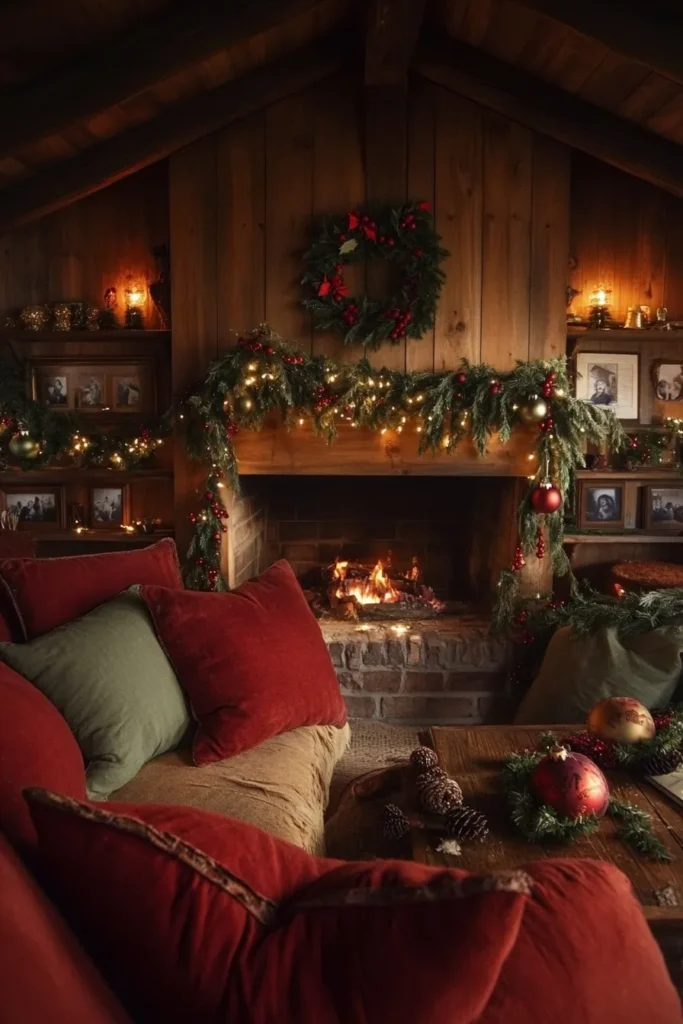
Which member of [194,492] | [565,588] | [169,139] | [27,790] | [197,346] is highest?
[169,139]

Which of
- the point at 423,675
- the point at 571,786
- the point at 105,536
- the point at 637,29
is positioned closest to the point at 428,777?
the point at 571,786

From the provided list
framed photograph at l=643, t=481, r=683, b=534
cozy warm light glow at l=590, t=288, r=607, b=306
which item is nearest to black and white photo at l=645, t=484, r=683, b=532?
framed photograph at l=643, t=481, r=683, b=534

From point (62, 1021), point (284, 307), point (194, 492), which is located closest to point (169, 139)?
point (284, 307)

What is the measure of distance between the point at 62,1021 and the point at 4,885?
0.14 m

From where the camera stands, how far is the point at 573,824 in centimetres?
158

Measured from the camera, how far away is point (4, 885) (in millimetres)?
728

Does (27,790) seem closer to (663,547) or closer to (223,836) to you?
(223,836)

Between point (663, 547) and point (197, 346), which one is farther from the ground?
point (197, 346)

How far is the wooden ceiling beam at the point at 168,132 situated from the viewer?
3217 mm

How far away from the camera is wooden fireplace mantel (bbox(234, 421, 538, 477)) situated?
339cm

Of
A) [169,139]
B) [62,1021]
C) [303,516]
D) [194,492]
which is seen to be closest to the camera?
[62,1021]

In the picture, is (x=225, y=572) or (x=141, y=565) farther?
(x=225, y=572)

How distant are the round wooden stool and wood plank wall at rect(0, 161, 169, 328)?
8.17 feet

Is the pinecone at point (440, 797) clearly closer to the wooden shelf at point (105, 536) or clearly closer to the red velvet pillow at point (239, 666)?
the red velvet pillow at point (239, 666)
